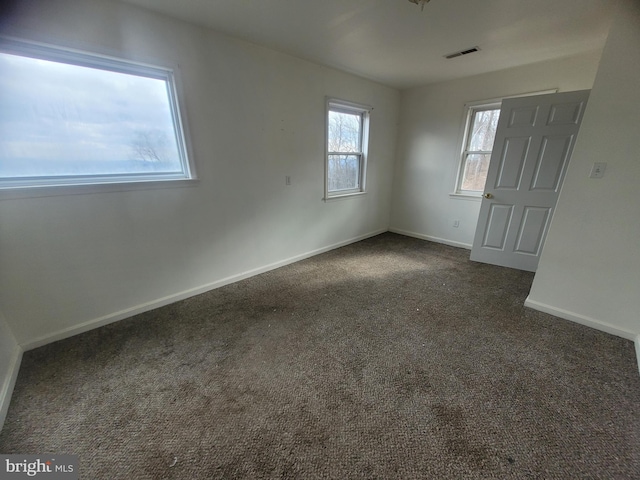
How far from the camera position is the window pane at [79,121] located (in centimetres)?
156

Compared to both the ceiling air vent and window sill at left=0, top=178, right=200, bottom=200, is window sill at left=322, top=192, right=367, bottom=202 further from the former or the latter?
the ceiling air vent

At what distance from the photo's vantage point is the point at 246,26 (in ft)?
6.80

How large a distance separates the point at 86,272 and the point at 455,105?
15.3 feet

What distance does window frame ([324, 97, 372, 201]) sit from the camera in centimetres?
322

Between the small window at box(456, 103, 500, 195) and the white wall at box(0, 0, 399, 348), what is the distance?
1614 millimetres

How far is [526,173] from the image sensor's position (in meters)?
2.83

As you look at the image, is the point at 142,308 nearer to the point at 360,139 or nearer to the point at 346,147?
the point at 346,147

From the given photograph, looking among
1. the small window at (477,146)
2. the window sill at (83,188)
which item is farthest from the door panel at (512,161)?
the window sill at (83,188)

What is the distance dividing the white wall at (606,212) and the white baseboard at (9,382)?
3882 millimetres

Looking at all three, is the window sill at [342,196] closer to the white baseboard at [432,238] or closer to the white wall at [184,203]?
the white wall at [184,203]

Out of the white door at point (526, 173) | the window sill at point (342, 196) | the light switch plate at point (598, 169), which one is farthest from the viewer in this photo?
the window sill at point (342, 196)

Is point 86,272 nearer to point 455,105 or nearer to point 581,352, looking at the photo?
point 581,352

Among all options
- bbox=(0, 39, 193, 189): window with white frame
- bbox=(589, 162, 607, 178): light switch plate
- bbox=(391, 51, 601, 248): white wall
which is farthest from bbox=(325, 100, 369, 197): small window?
bbox=(589, 162, 607, 178): light switch plate

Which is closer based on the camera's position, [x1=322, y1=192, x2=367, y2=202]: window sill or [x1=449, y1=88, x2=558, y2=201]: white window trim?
[x1=449, y1=88, x2=558, y2=201]: white window trim
